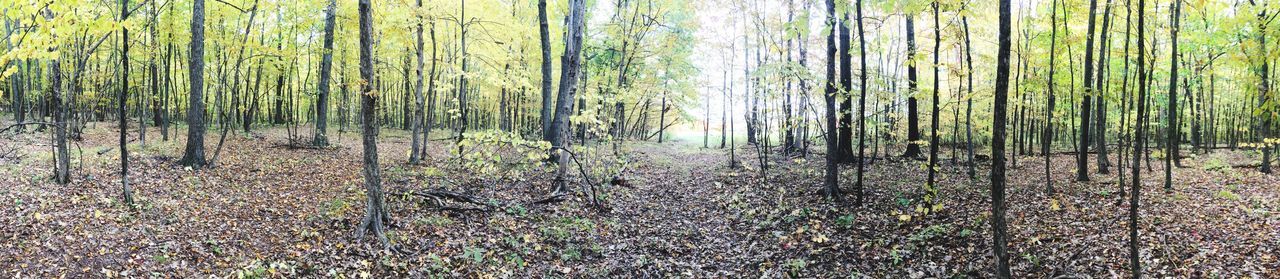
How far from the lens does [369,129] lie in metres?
7.66

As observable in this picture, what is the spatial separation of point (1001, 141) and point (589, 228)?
5911 millimetres

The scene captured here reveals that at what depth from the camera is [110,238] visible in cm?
665

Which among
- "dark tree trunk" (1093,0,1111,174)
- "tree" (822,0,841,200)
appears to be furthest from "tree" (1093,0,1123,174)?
"tree" (822,0,841,200)

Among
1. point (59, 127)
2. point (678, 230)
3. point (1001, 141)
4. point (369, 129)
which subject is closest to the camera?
point (1001, 141)

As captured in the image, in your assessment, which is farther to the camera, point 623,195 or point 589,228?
point 623,195

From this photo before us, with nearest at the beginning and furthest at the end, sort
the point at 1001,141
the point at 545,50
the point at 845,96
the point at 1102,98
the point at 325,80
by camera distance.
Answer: the point at 1001,141
the point at 845,96
the point at 1102,98
the point at 545,50
the point at 325,80

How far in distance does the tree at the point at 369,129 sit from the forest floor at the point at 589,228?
0.26 m

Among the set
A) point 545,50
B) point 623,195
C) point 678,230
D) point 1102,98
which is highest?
point 545,50

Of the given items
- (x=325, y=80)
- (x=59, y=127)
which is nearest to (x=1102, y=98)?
(x=59, y=127)

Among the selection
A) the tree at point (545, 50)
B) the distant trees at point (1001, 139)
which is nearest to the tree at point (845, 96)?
the distant trees at point (1001, 139)

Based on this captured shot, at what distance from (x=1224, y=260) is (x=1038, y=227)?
1.89 metres

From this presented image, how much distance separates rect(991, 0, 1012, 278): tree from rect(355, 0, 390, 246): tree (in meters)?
7.29

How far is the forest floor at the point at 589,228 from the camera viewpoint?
6.50 m

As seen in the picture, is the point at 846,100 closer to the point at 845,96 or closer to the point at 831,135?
the point at 845,96
